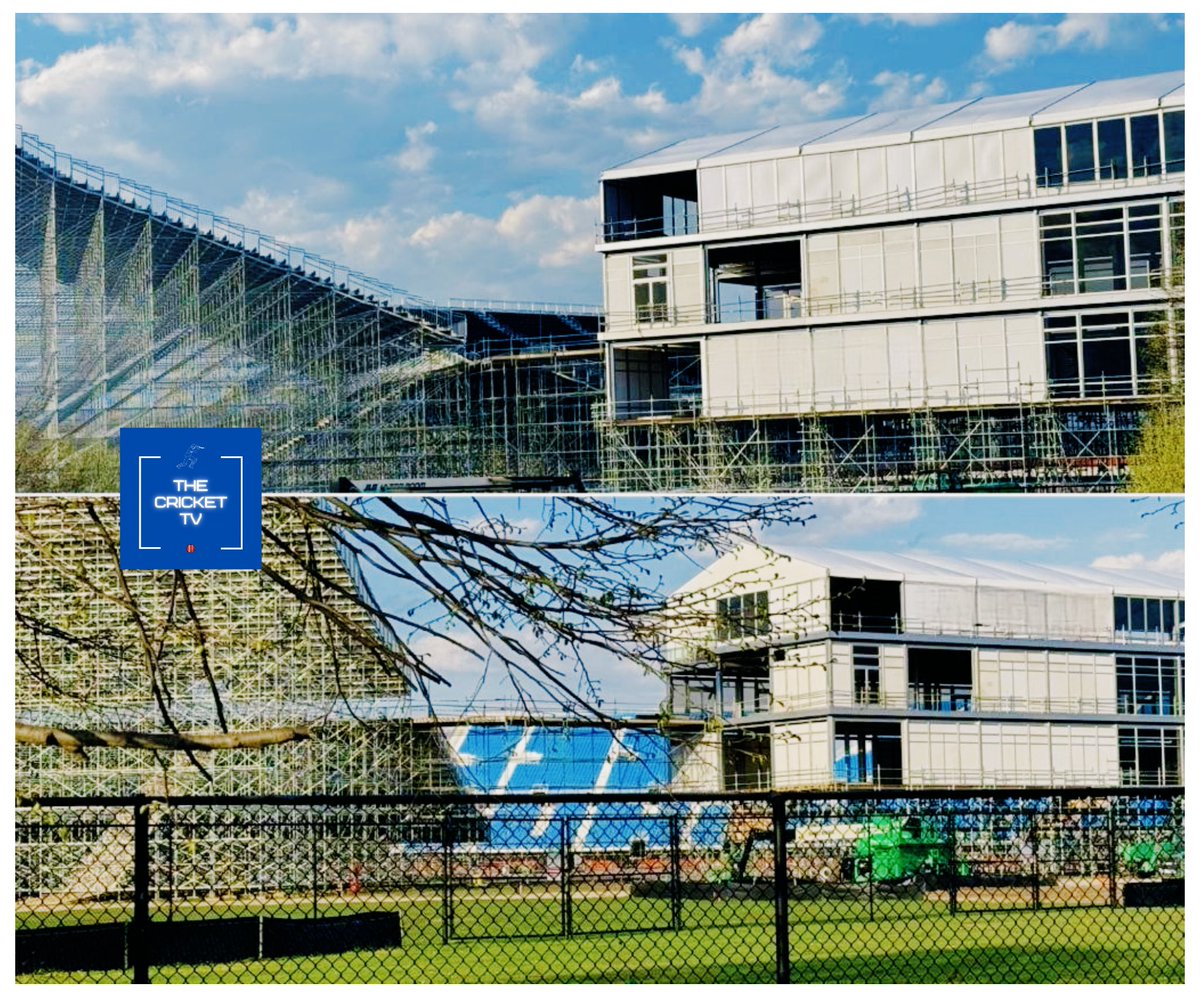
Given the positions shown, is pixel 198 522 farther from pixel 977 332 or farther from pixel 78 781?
pixel 977 332

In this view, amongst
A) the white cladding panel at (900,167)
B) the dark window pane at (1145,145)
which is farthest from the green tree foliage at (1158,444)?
the white cladding panel at (900,167)

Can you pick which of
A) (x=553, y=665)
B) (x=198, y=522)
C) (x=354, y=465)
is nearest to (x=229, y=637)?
(x=198, y=522)

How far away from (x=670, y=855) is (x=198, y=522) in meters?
2.24

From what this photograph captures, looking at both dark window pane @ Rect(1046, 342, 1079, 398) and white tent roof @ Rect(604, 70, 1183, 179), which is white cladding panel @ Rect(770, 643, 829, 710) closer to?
white tent roof @ Rect(604, 70, 1183, 179)

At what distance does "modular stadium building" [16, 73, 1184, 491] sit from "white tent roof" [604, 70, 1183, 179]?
0.04 meters

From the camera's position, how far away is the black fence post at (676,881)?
6.91 meters

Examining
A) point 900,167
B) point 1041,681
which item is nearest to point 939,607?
point 1041,681

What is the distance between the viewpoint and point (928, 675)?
768 centimetres

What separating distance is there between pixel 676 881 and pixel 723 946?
333 millimetres

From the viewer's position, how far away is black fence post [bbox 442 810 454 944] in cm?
668

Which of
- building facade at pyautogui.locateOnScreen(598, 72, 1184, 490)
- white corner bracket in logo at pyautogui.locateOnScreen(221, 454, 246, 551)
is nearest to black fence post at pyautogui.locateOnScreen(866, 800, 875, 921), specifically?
white corner bracket in logo at pyautogui.locateOnScreen(221, 454, 246, 551)

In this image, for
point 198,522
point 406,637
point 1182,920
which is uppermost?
point 198,522

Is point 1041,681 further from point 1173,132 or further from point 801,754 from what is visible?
point 1173,132

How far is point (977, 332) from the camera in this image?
21.2m
